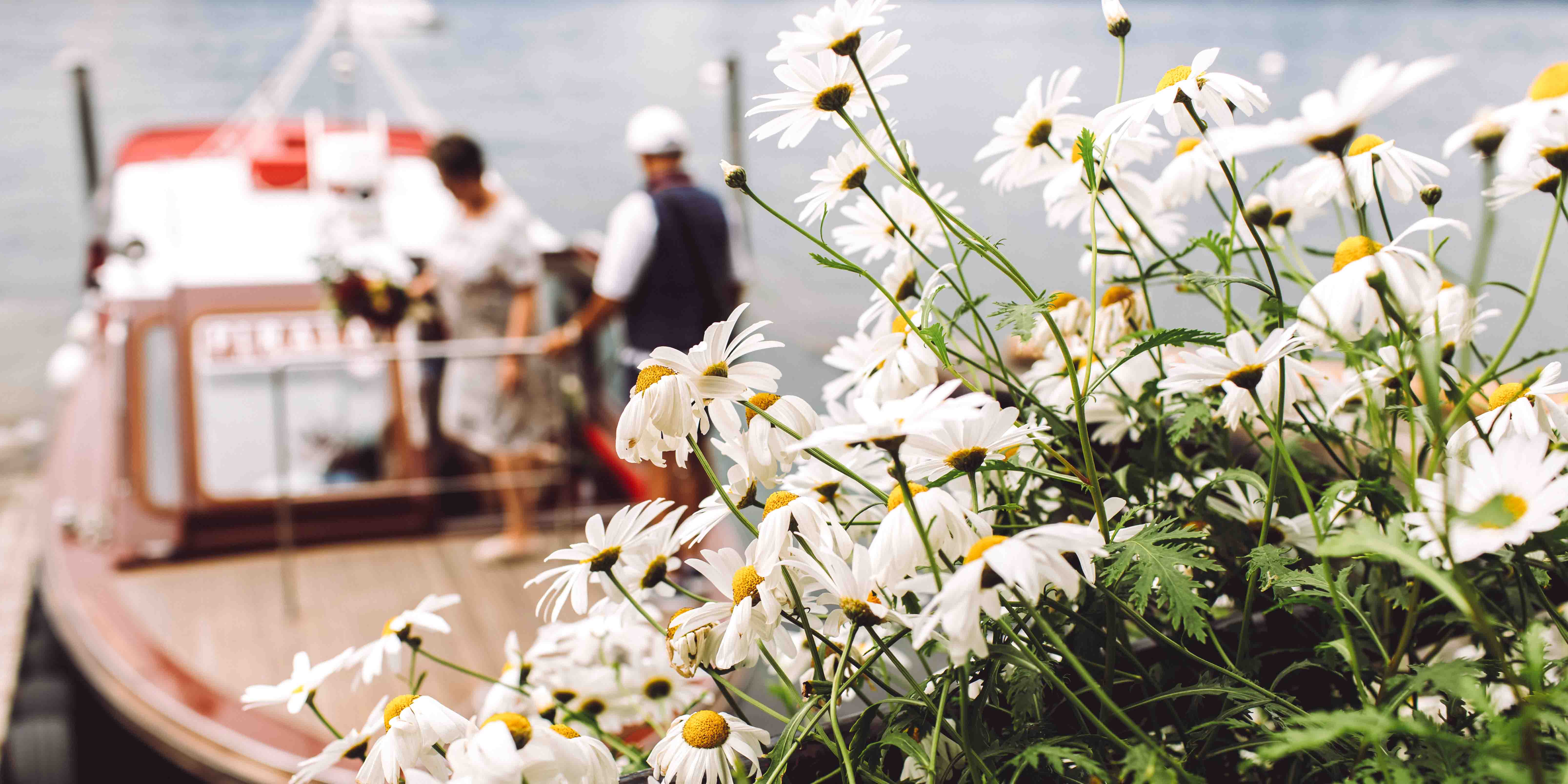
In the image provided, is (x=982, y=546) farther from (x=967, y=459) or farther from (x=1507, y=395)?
(x=1507, y=395)

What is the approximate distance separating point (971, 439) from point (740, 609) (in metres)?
0.12

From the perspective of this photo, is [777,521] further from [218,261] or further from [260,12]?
[260,12]

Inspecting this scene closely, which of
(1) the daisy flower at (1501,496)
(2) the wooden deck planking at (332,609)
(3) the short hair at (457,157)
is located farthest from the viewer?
(3) the short hair at (457,157)

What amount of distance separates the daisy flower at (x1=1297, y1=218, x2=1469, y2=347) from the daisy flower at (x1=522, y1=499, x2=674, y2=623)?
281 mm

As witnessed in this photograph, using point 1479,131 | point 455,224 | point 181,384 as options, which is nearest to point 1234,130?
point 1479,131

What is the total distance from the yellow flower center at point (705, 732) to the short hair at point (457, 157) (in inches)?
94.4

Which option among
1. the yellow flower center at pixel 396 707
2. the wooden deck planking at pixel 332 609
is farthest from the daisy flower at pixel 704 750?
the wooden deck planking at pixel 332 609

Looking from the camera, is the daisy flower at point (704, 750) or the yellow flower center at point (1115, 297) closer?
the daisy flower at point (704, 750)

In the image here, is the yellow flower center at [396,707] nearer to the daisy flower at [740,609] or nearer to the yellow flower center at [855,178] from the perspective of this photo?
the daisy flower at [740,609]

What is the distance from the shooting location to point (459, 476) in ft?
10.2

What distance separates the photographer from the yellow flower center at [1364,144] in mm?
503

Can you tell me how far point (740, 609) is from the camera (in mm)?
455

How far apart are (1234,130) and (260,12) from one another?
35.4 meters

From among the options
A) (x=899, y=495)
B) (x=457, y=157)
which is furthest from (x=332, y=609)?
(x=899, y=495)
